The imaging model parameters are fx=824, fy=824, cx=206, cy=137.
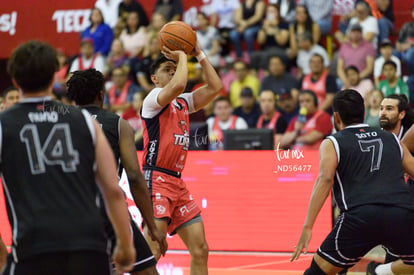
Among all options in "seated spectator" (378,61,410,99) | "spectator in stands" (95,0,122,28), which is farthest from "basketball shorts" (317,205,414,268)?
"spectator in stands" (95,0,122,28)

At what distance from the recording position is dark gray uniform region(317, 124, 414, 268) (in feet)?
21.3

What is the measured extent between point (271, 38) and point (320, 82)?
1.81 meters

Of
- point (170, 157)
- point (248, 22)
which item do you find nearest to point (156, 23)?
point (248, 22)

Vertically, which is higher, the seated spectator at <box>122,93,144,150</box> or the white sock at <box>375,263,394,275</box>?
the seated spectator at <box>122,93,144,150</box>

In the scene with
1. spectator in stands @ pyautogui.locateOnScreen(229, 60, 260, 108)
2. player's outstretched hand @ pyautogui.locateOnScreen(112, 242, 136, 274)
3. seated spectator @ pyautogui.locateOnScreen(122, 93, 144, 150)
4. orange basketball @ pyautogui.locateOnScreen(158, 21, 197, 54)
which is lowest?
seated spectator @ pyautogui.locateOnScreen(122, 93, 144, 150)

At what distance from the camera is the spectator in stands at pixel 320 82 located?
48.3 ft

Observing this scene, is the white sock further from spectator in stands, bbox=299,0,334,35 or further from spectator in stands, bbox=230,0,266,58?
spectator in stands, bbox=230,0,266,58

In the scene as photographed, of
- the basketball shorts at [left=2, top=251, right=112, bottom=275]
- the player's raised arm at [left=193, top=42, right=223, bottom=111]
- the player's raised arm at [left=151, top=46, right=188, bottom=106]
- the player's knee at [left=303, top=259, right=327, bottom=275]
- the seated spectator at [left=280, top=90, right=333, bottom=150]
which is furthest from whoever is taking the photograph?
the seated spectator at [left=280, top=90, right=333, bottom=150]

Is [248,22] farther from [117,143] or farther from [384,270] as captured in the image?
[117,143]

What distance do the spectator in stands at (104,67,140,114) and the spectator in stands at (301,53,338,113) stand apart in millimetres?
3539

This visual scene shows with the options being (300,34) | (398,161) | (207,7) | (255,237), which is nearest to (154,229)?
(398,161)

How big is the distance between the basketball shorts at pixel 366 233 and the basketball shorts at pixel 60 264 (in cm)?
288

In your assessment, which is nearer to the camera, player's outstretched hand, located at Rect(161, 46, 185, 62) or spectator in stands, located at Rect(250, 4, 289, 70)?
player's outstretched hand, located at Rect(161, 46, 185, 62)

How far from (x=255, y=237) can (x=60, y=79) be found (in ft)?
27.5
